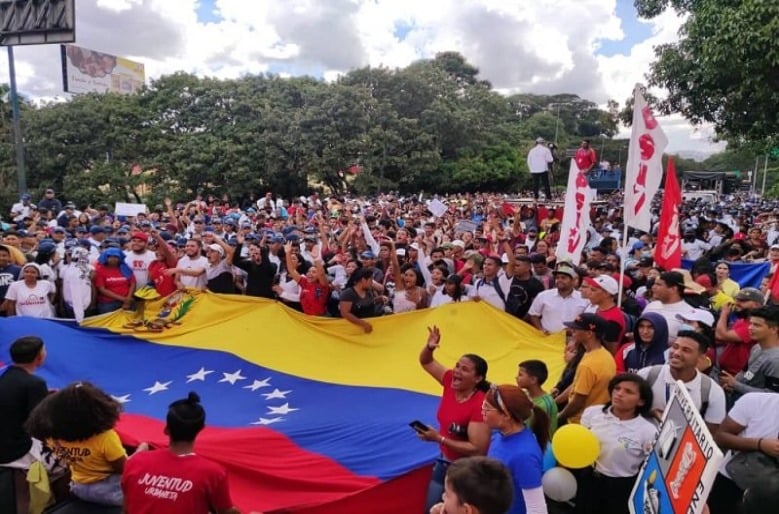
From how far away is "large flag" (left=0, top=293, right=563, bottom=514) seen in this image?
4180 mm

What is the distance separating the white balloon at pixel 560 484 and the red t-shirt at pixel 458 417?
1.85ft

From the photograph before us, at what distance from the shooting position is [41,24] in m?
16.3

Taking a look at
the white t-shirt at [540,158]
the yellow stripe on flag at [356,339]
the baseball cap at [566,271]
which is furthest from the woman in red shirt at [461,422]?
the white t-shirt at [540,158]

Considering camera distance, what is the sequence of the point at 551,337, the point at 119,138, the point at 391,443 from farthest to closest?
1. the point at 119,138
2. the point at 551,337
3. the point at 391,443

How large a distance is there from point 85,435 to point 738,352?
16.9 feet

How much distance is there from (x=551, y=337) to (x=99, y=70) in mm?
59484

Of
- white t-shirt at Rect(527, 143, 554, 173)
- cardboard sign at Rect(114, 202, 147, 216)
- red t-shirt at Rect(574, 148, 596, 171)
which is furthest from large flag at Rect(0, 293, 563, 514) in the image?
white t-shirt at Rect(527, 143, 554, 173)

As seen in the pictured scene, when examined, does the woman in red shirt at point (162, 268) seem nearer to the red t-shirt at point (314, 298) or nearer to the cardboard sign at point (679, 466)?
the red t-shirt at point (314, 298)

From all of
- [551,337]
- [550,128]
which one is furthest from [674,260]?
[550,128]

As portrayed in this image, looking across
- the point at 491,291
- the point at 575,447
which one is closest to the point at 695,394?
the point at 575,447

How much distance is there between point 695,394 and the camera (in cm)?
376

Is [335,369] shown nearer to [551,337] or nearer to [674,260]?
[551,337]

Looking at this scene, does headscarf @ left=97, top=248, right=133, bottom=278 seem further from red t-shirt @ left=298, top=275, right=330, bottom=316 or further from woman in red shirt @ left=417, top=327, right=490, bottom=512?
woman in red shirt @ left=417, top=327, right=490, bottom=512

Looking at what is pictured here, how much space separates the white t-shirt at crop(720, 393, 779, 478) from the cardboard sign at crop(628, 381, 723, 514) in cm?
89
